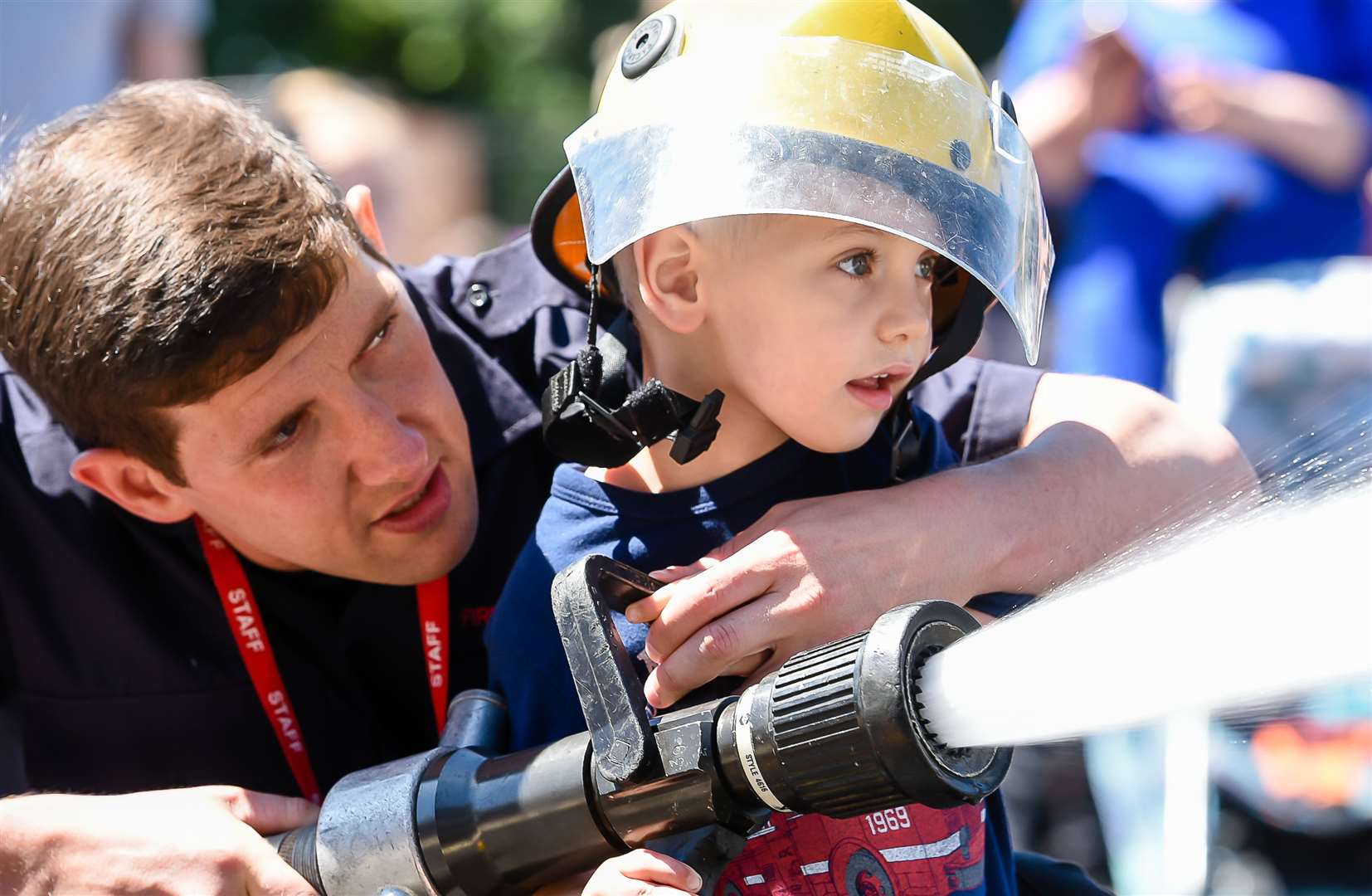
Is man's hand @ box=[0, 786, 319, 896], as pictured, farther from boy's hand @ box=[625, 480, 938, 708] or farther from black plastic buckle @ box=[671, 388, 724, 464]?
black plastic buckle @ box=[671, 388, 724, 464]

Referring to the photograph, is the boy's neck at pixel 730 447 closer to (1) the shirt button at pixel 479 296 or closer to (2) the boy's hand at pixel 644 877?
(2) the boy's hand at pixel 644 877

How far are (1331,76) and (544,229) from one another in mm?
2096

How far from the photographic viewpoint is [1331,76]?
11.0ft

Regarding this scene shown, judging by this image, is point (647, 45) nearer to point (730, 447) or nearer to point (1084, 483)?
point (730, 447)

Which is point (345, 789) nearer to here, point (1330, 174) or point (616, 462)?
point (616, 462)

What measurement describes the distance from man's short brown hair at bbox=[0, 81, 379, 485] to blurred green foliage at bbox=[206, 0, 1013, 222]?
22.1 ft

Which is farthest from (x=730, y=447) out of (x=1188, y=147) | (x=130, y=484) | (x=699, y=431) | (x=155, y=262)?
(x=1188, y=147)

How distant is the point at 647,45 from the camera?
1.68 metres

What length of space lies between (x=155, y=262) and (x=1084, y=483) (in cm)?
115

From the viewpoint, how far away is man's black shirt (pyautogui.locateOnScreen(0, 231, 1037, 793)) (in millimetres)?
2195

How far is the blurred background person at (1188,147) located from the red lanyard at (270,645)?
5.77 feet

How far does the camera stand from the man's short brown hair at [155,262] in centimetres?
192

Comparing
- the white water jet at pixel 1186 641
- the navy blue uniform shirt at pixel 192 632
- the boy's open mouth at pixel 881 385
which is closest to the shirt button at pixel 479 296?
the navy blue uniform shirt at pixel 192 632

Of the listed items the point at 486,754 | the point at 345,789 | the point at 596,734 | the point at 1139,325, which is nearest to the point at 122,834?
the point at 345,789
